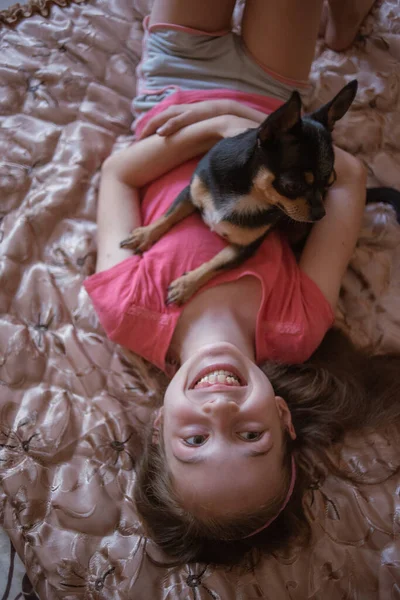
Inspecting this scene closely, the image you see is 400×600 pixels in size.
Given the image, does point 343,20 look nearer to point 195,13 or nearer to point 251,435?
point 195,13

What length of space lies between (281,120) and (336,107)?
0.60 ft

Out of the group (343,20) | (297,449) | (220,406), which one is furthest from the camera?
(343,20)

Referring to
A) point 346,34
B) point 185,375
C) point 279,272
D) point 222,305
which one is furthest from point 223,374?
point 346,34

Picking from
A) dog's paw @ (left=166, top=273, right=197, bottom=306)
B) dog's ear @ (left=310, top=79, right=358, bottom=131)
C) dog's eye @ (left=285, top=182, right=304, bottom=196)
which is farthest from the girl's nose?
dog's ear @ (left=310, top=79, right=358, bottom=131)

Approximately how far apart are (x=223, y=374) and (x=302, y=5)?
97 centimetres

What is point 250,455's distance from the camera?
85cm

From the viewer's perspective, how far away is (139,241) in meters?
1.20

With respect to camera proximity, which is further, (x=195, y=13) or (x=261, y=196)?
(x=195, y=13)

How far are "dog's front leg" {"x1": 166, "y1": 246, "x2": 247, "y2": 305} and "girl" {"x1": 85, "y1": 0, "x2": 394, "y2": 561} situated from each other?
25 mm

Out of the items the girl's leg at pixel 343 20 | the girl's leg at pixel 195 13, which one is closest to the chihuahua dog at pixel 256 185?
the girl's leg at pixel 195 13

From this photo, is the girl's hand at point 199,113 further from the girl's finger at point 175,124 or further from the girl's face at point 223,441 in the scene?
the girl's face at point 223,441

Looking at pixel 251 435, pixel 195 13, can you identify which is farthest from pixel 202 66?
pixel 251 435

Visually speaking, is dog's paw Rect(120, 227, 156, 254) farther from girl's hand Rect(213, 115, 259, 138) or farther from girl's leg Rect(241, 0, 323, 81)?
girl's leg Rect(241, 0, 323, 81)

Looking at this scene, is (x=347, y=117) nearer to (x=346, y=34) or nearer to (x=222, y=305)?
(x=346, y=34)
